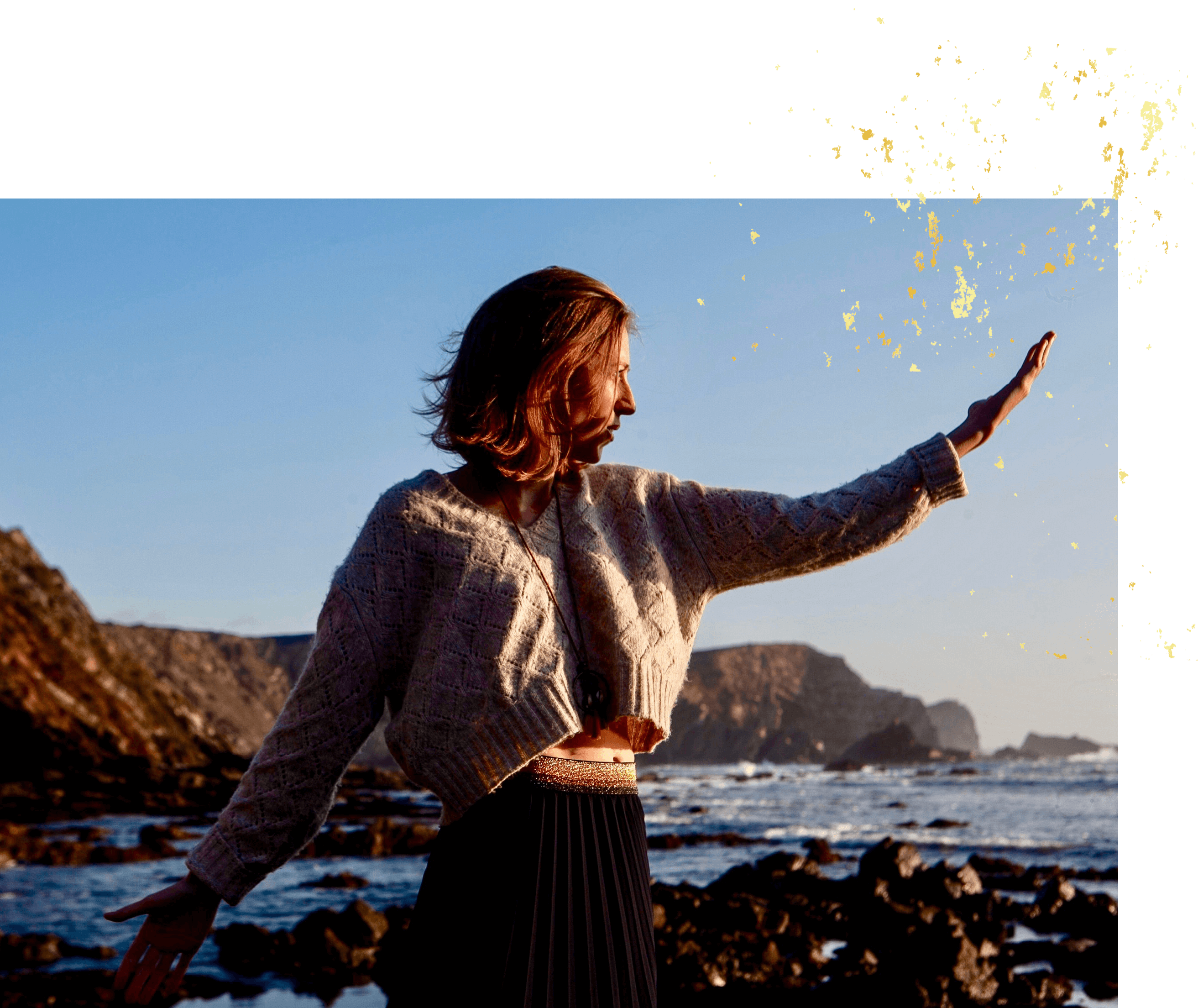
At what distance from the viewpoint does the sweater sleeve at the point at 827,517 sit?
1.72 m

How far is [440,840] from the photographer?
1620mm

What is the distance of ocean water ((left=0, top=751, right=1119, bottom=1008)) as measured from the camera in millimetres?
9047

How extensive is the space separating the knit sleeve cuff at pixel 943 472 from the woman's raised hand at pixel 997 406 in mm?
29

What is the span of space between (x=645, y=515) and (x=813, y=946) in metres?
7.47

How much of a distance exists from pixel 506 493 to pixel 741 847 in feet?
50.2

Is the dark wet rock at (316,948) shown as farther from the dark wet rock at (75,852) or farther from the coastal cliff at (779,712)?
the coastal cliff at (779,712)

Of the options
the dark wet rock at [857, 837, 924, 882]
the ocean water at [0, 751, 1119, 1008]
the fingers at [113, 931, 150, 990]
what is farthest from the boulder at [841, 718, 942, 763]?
the fingers at [113, 931, 150, 990]

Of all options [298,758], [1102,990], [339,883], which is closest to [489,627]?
[298,758]

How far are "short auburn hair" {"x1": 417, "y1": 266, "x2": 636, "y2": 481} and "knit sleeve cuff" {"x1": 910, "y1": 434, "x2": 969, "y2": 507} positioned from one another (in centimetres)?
53

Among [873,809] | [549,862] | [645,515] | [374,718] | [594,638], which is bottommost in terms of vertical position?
[873,809]
